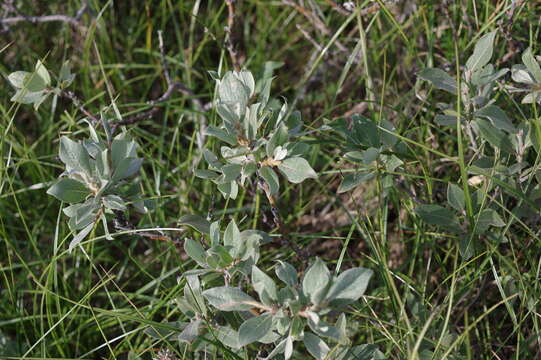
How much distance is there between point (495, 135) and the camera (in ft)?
4.73

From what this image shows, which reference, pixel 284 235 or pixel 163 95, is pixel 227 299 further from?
pixel 163 95

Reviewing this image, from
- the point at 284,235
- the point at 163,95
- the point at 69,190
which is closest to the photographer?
the point at 69,190

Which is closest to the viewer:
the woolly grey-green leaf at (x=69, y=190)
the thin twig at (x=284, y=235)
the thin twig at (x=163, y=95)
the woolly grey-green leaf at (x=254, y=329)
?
the woolly grey-green leaf at (x=254, y=329)

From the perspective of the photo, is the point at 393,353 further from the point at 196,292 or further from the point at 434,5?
the point at 434,5

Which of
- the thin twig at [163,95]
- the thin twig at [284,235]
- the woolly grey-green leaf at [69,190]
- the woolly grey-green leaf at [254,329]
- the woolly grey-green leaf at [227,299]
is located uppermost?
the woolly grey-green leaf at [69,190]

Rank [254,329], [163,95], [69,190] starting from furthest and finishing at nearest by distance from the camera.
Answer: [163,95] → [69,190] → [254,329]

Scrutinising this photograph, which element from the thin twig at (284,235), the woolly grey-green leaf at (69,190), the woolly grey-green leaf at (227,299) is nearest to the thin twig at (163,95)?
the woolly grey-green leaf at (69,190)

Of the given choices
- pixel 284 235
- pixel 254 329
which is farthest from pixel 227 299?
pixel 284 235

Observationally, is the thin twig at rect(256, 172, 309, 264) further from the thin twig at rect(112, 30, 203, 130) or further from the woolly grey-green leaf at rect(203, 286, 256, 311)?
the thin twig at rect(112, 30, 203, 130)

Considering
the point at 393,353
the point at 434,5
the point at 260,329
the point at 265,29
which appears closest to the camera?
the point at 260,329

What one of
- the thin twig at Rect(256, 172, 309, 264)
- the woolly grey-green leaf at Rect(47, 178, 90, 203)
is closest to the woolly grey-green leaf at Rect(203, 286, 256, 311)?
the thin twig at Rect(256, 172, 309, 264)

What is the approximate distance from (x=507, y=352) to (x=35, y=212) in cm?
169

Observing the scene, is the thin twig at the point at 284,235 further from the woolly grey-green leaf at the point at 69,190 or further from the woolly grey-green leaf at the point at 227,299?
the woolly grey-green leaf at the point at 69,190

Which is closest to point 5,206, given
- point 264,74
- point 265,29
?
point 264,74
